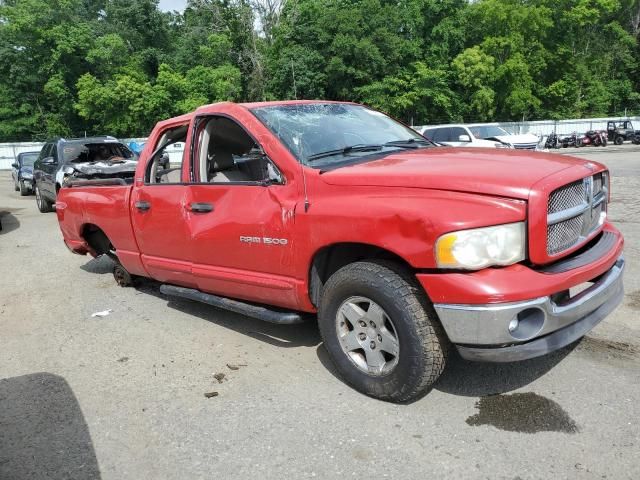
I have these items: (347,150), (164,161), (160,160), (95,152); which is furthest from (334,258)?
(95,152)

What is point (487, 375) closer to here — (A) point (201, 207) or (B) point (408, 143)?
(B) point (408, 143)

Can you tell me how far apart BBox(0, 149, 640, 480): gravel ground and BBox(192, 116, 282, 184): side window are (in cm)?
136

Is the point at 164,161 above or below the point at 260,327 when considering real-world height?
above

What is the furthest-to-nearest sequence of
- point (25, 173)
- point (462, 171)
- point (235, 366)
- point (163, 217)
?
point (25, 173) < point (163, 217) < point (235, 366) < point (462, 171)

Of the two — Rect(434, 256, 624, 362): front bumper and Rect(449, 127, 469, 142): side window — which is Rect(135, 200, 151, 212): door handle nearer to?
Rect(434, 256, 624, 362): front bumper

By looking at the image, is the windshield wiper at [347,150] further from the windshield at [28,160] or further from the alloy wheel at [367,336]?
the windshield at [28,160]

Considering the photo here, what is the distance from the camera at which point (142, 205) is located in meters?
4.91

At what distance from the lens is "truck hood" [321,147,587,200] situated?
289 cm

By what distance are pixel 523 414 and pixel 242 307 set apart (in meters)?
2.07

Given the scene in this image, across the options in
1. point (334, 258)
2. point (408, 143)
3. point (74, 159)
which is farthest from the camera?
point (74, 159)

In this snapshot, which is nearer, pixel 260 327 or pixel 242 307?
pixel 242 307

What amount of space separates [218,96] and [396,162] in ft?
158

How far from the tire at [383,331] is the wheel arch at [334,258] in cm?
14

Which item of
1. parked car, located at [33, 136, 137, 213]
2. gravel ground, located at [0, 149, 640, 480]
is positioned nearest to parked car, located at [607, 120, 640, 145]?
parked car, located at [33, 136, 137, 213]
